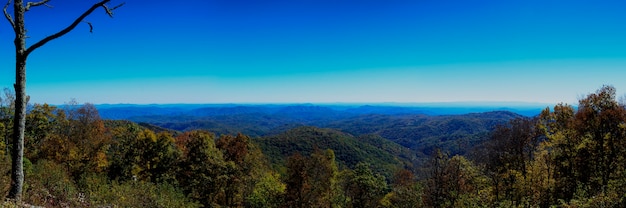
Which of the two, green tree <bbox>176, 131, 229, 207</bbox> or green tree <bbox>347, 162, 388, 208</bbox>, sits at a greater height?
green tree <bbox>176, 131, 229, 207</bbox>

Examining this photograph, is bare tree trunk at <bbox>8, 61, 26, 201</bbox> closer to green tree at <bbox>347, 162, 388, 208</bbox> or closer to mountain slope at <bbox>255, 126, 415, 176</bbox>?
green tree at <bbox>347, 162, 388, 208</bbox>

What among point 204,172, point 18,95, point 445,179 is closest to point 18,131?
point 18,95

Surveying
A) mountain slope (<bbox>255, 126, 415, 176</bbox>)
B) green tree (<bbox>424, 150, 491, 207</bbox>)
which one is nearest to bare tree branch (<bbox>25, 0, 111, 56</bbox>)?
green tree (<bbox>424, 150, 491, 207</bbox>)

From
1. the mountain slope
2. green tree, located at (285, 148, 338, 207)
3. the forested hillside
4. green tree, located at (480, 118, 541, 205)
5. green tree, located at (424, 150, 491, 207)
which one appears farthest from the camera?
the mountain slope

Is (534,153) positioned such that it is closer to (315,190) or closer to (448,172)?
(448,172)

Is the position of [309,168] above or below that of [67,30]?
below

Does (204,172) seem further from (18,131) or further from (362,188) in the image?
(18,131)

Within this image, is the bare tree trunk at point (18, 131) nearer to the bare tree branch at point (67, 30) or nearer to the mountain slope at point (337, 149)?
the bare tree branch at point (67, 30)

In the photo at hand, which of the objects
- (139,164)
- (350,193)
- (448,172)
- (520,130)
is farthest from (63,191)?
(350,193)
